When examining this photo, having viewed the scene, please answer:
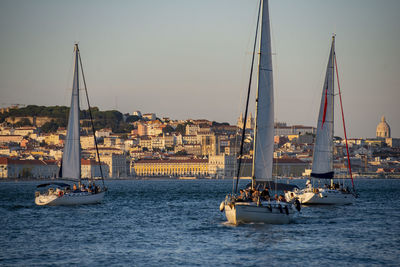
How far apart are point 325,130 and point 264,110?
12.6m

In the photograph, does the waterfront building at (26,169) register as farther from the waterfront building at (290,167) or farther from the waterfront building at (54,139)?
the waterfront building at (54,139)

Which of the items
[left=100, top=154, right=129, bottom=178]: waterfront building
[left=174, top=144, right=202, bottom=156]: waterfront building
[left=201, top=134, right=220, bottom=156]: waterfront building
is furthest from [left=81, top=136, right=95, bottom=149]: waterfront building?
[left=100, top=154, right=129, bottom=178]: waterfront building

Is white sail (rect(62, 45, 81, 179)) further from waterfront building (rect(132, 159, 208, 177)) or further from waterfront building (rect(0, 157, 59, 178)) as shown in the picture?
waterfront building (rect(132, 159, 208, 177))

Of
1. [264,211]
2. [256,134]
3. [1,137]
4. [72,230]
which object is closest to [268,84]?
[256,134]

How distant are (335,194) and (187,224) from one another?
10.8 metres

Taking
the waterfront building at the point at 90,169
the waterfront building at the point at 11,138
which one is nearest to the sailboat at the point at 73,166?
the waterfront building at the point at 90,169

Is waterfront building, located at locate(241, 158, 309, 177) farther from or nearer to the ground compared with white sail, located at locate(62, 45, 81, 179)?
nearer to the ground

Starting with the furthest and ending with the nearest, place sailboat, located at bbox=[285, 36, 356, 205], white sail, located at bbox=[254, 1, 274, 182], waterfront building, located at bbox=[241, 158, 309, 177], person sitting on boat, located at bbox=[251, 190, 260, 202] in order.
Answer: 1. waterfront building, located at bbox=[241, 158, 309, 177]
2. sailboat, located at bbox=[285, 36, 356, 205]
3. white sail, located at bbox=[254, 1, 274, 182]
4. person sitting on boat, located at bbox=[251, 190, 260, 202]

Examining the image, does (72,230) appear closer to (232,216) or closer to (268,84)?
(232,216)

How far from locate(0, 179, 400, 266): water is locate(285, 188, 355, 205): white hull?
296 cm

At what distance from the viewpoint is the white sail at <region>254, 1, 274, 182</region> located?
25.0 m

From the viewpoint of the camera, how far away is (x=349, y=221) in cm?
2902

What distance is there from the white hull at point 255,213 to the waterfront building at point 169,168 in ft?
439

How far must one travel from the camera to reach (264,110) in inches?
987
